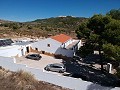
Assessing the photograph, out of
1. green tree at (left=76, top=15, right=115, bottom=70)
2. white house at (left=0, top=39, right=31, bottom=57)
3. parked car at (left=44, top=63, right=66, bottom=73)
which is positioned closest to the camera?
parked car at (left=44, top=63, right=66, bottom=73)

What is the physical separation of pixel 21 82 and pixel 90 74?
40.6ft

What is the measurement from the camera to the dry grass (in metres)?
24.3

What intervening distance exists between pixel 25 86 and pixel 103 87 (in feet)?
31.7

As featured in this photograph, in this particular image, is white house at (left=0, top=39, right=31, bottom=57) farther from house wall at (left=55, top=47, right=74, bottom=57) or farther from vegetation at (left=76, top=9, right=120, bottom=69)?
vegetation at (left=76, top=9, right=120, bottom=69)

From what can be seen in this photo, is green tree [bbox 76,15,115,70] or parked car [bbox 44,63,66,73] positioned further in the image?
green tree [bbox 76,15,115,70]

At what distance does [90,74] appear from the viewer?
108ft

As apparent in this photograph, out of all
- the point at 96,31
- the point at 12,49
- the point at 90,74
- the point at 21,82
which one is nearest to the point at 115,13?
the point at 96,31

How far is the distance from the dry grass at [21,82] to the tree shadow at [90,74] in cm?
570

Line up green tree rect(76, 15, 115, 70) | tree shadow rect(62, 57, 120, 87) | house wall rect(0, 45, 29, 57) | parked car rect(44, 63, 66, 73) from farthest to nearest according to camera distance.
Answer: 1. house wall rect(0, 45, 29, 57)
2. green tree rect(76, 15, 115, 70)
3. parked car rect(44, 63, 66, 73)
4. tree shadow rect(62, 57, 120, 87)

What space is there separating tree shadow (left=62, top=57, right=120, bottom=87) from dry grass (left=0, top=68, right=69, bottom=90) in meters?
5.70

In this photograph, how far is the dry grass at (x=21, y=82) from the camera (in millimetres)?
24330

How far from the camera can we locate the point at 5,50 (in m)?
36.5

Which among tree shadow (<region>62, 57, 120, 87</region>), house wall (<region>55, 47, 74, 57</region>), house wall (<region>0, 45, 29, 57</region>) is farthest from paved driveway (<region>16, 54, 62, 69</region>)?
tree shadow (<region>62, 57, 120, 87</region>)

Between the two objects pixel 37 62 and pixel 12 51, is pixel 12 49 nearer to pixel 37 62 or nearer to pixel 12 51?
pixel 12 51
